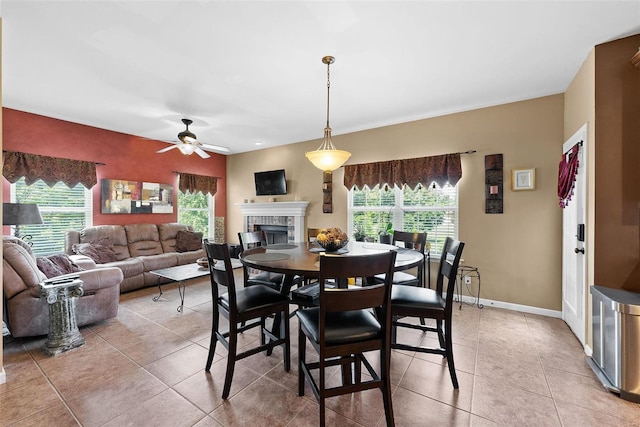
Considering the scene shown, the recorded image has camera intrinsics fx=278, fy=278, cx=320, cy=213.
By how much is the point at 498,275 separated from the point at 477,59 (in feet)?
8.44

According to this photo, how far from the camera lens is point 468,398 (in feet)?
6.10

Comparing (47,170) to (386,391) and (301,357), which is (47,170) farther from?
(386,391)

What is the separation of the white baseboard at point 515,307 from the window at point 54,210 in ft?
19.3

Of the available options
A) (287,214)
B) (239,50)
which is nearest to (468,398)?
(239,50)

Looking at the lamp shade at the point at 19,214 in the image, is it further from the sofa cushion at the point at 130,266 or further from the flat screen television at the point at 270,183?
the flat screen television at the point at 270,183

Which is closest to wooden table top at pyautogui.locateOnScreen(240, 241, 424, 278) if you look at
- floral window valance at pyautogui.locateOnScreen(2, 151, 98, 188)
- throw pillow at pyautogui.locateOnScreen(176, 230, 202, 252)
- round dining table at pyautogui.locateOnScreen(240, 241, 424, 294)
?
round dining table at pyautogui.locateOnScreen(240, 241, 424, 294)

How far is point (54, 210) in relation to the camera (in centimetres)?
417

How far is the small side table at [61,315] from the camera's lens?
2406 millimetres

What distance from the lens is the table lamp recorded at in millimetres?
3038

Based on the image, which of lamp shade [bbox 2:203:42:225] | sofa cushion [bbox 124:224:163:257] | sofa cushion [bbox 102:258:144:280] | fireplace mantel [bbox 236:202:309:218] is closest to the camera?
lamp shade [bbox 2:203:42:225]

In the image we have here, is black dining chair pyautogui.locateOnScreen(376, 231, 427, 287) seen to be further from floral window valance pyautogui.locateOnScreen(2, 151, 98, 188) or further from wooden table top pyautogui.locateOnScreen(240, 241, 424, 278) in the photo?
floral window valance pyautogui.locateOnScreen(2, 151, 98, 188)

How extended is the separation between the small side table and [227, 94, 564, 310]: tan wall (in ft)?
12.3

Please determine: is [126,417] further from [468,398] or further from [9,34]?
[9,34]

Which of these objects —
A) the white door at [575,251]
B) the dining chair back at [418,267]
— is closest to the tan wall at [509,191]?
the white door at [575,251]
